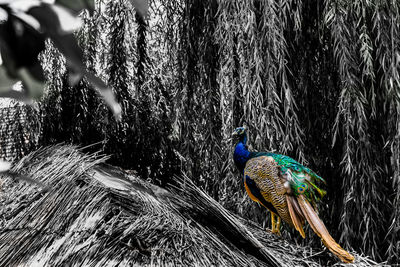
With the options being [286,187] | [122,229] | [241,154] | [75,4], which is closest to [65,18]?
[75,4]

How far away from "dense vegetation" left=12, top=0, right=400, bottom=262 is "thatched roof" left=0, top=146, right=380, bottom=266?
65cm

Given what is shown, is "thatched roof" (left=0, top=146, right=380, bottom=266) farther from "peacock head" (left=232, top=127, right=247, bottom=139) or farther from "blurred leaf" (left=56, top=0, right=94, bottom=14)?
"blurred leaf" (left=56, top=0, right=94, bottom=14)

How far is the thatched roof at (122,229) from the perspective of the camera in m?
2.07

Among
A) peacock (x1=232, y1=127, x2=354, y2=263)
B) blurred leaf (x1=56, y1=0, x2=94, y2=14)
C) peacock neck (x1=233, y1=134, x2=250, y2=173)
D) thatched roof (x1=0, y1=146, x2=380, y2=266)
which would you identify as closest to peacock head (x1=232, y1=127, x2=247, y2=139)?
peacock neck (x1=233, y1=134, x2=250, y2=173)

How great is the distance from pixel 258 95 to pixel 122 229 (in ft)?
3.79

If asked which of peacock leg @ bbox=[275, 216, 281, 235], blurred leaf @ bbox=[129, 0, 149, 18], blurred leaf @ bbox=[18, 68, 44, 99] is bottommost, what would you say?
peacock leg @ bbox=[275, 216, 281, 235]

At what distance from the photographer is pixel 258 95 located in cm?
289

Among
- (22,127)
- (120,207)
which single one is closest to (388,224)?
(120,207)

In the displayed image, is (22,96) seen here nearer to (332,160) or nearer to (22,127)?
(332,160)

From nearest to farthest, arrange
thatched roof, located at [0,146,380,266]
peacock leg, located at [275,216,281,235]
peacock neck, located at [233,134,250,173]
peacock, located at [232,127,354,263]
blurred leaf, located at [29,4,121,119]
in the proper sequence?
blurred leaf, located at [29,4,121,119], thatched roof, located at [0,146,380,266], peacock, located at [232,127,354,263], peacock leg, located at [275,216,281,235], peacock neck, located at [233,134,250,173]

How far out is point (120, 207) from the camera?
2348 millimetres

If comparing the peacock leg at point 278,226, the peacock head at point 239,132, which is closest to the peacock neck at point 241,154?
the peacock head at point 239,132

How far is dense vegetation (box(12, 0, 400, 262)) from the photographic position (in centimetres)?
286

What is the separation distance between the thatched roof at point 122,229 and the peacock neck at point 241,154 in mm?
380
